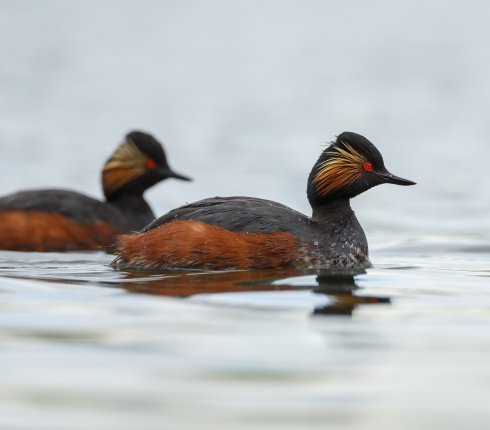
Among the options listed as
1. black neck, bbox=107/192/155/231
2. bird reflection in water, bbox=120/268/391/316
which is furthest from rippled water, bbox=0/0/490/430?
black neck, bbox=107/192/155/231

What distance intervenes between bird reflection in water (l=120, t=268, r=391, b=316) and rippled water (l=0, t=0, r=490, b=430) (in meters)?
0.03

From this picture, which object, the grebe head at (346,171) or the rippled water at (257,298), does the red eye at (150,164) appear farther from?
the grebe head at (346,171)

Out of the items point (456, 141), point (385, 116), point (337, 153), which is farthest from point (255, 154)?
point (337, 153)

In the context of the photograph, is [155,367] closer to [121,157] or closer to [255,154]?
[121,157]

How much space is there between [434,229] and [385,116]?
66.8ft

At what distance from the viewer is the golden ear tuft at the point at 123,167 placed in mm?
15258

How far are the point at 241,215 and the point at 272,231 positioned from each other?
0.88ft

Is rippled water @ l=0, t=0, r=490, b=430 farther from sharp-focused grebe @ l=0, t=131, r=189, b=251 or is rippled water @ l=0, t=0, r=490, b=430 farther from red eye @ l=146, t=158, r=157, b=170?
red eye @ l=146, t=158, r=157, b=170

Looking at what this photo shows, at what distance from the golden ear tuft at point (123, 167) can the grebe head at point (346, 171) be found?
4.64 m

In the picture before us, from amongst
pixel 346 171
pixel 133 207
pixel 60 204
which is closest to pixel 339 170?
pixel 346 171

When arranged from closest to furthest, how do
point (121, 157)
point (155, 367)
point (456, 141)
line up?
1. point (155, 367)
2. point (121, 157)
3. point (456, 141)

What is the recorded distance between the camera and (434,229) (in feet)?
53.1

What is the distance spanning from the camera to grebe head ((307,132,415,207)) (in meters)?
10.8

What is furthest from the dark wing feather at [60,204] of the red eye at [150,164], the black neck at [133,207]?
the red eye at [150,164]
